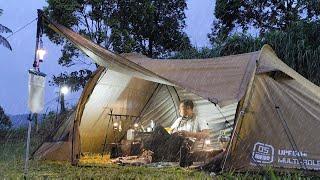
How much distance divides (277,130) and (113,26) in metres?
8.84

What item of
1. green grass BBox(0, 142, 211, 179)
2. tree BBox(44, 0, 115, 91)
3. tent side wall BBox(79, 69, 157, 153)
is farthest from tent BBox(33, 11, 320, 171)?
tree BBox(44, 0, 115, 91)

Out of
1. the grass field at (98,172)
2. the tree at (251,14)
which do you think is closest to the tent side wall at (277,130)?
the grass field at (98,172)

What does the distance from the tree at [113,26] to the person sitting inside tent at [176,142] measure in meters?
5.94

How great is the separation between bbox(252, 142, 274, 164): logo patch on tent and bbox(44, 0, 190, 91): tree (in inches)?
315

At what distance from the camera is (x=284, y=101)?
5547mm

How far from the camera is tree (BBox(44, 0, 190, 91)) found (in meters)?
13.3

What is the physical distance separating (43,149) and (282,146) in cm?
328

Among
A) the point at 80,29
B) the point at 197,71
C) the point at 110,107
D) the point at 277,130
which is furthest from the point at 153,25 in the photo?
the point at 277,130

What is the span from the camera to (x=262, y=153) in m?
5.19

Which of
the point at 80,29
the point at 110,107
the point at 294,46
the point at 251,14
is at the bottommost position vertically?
the point at 110,107

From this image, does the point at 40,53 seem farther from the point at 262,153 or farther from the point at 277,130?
the point at 277,130

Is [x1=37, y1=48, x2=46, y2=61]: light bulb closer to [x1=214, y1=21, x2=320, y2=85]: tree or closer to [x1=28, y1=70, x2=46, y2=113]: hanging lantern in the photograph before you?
[x1=28, y1=70, x2=46, y2=113]: hanging lantern

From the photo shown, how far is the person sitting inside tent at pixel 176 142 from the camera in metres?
6.13

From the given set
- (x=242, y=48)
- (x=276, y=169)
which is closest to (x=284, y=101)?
(x=276, y=169)
